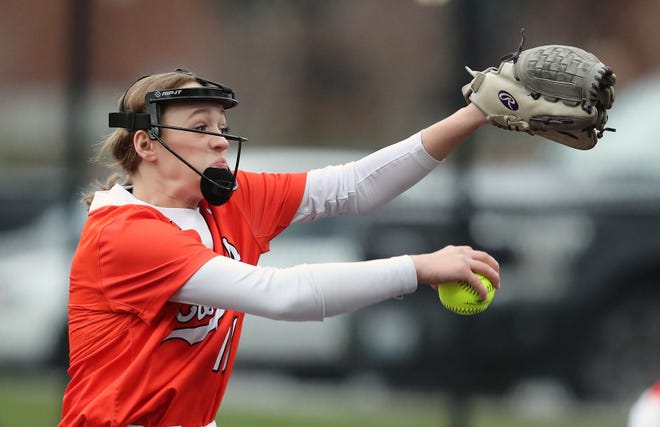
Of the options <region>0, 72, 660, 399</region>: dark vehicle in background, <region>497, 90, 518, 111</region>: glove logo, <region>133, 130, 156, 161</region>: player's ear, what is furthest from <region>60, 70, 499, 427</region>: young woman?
<region>0, 72, 660, 399</region>: dark vehicle in background

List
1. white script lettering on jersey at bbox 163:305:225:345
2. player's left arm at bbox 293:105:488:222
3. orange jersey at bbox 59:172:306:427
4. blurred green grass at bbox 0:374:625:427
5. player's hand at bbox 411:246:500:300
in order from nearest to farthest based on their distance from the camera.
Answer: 1. player's hand at bbox 411:246:500:300
2. orange jersey at bbox 59:172:306:427
3. white script lettering on jersey at bbox 163:305:225:345
4. player's left arm at bbox 293:105:488:222
5. blurred green grass at bbox 0:374:625:427

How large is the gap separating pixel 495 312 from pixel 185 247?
11.1ft

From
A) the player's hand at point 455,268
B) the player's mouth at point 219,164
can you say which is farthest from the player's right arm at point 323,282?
the player's mouth at point 219,164

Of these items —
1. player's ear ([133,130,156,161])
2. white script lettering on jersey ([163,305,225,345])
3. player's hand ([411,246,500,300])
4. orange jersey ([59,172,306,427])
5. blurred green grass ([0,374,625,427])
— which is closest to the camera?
player's hand ([411,246,500,300])

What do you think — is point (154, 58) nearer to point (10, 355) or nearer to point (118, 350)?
point (10, 355)

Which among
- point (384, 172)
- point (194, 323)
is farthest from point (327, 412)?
point (194, 323)

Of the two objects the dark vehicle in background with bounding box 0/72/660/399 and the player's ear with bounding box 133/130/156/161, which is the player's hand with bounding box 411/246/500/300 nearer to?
the player's ear with bounding box 133/130/156/161

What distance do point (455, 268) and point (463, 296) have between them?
14 centimetres

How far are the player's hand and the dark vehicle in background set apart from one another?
3.10m

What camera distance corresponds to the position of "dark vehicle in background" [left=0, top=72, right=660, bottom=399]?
6367mm

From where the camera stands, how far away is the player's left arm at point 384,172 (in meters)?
3.72

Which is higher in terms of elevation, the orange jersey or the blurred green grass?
the orange jersey

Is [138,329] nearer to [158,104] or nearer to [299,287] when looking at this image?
[299,287]

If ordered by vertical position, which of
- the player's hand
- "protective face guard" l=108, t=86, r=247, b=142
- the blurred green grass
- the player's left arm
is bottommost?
the blurred green grass
